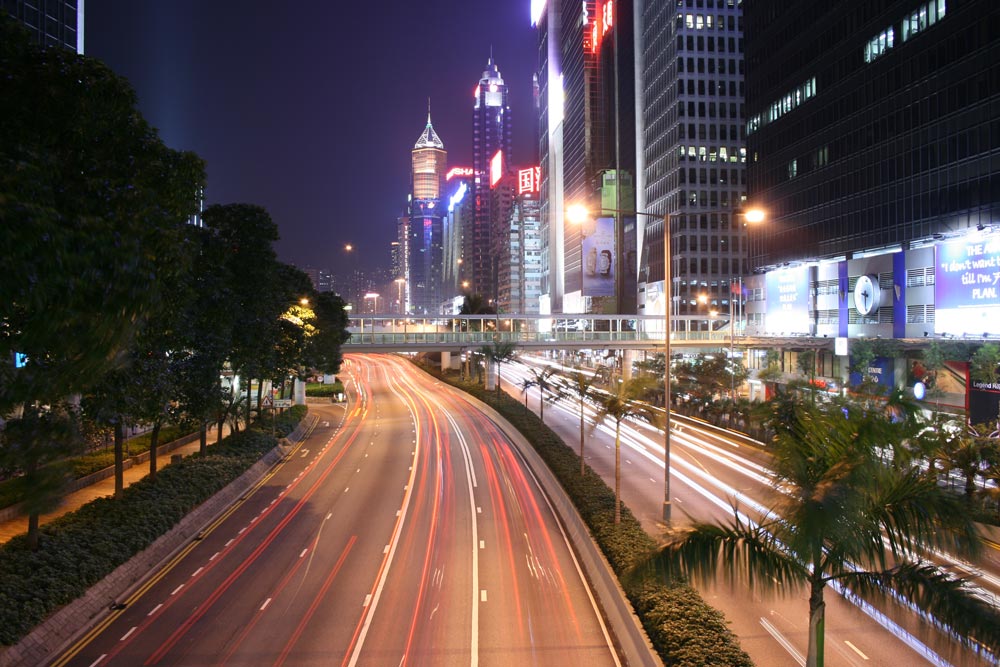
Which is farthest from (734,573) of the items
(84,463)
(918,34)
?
(918,34)

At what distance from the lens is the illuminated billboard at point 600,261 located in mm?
133125

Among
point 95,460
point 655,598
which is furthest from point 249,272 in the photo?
point 655,598

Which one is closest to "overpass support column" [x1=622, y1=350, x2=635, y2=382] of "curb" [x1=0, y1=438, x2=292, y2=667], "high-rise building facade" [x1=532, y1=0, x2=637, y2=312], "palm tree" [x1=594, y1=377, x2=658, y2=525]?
"high-rise building facade" [x1=532, y1=0, x2=637, y2=312]

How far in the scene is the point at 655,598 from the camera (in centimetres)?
1511

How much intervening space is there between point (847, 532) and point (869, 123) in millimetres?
61544

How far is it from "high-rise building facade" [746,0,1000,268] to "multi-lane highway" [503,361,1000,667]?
25.9 meters

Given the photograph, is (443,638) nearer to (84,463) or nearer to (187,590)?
(187,590)

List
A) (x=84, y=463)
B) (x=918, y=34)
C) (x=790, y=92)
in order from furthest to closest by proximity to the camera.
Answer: (x=790, y=92)
(x=918, y=34)
(x=84, y=463)

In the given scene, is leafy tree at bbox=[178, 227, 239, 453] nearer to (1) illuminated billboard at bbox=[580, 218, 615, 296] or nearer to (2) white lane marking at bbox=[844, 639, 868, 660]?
(2) white lane marking at bbox=[844, 639, 868, 660]

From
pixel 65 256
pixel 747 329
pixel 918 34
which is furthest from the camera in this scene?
pixel 747 329

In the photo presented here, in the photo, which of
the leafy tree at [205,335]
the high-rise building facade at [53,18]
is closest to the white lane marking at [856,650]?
the leafy tree at [205,335]

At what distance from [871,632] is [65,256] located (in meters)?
17.5

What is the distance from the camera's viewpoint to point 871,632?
15312 mm

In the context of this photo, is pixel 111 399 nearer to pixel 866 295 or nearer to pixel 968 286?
pixel 968 286
